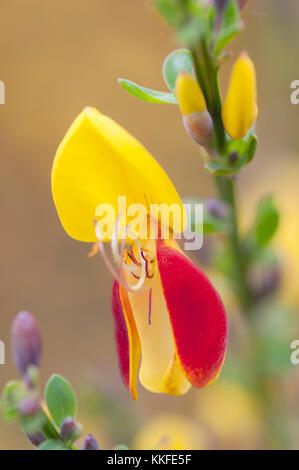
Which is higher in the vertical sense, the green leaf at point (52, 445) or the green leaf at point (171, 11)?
the green leaf at point (171, 11)

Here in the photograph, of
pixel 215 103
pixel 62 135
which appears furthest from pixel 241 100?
pixel 62 135

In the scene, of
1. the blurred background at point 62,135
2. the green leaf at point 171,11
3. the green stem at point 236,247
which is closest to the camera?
the green leaf at point 171,11

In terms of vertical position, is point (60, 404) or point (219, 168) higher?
point (219, 168)

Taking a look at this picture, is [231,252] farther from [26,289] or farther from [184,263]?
[26,289]

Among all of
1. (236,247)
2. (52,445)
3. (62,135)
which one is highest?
(62,135)

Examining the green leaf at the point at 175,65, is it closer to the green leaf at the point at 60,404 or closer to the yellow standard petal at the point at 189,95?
the yellow standard petal at the point at 189,95

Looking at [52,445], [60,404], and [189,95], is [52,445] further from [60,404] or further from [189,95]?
[189,95]

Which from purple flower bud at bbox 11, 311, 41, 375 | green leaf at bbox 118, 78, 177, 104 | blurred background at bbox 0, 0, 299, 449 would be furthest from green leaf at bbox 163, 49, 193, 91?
blurred background at bbox 0, 0, 299, 449

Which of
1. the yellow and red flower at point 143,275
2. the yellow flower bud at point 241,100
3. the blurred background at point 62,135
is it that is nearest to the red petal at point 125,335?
the yellow and red flower at point 143,275
